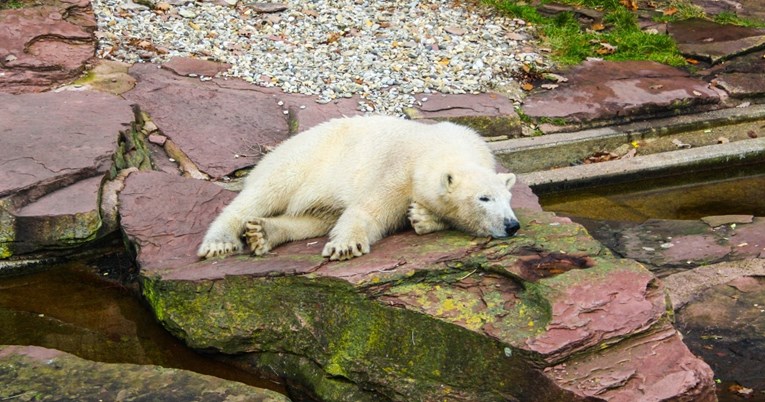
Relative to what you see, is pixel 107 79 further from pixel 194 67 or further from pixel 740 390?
pixel 740 390

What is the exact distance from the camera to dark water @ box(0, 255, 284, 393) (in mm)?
5504

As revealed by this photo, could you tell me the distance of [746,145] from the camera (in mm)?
8398

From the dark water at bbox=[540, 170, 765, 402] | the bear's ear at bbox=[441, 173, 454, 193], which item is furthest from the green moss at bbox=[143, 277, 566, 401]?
the dark water at bbox=[540, 170, 765, 402]

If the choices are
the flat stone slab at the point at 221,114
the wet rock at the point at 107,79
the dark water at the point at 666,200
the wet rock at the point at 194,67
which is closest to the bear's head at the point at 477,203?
the dark water at the point at 666,200

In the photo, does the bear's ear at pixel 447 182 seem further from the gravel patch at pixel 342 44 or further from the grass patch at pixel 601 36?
the grass patch at pixel 601 36

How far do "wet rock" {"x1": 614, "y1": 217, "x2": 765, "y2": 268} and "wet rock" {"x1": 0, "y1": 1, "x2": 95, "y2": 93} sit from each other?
491 cm

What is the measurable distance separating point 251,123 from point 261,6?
247cm

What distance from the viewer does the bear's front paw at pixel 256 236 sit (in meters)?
5.74

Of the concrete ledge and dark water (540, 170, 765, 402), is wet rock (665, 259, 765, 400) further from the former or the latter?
the concrete ledge

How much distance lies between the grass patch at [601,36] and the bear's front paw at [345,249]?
4.77 m

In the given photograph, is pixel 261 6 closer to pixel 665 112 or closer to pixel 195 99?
pixel 195 99

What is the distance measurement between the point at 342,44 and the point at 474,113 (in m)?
1.83

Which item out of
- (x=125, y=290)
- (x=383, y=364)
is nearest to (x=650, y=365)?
(x=383, y=364)

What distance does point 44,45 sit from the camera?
29.0 ft
